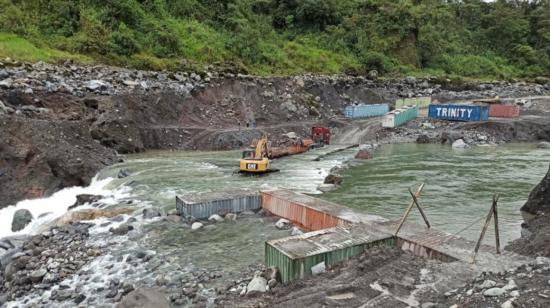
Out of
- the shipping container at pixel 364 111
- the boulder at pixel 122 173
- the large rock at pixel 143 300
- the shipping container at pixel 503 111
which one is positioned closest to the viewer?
the large rock at pixel 143 300

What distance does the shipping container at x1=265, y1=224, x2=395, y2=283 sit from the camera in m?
10.7

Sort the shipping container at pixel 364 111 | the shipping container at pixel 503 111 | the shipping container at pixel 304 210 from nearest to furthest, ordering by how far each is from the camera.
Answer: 1. the shipping container at pixel 304 210
2. the shipping container at pixel 503 111
3. the shipping container at pixel 364 111

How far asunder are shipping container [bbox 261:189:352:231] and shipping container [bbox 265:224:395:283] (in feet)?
5.94

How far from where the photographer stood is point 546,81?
72.6m

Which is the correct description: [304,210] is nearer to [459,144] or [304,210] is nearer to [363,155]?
[363,155]

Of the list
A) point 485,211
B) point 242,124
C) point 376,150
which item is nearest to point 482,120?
point 376,150

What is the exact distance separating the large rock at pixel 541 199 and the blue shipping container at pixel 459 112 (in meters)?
27.2

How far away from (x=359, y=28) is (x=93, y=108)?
1823 inches

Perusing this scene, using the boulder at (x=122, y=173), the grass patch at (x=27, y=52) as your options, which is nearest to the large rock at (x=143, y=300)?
the boulder at (x=122, y=173)

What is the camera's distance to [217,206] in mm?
17109

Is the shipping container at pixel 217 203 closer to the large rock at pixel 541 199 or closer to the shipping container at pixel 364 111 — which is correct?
the large rock at pixel 541 199

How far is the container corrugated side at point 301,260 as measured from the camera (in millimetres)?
10609

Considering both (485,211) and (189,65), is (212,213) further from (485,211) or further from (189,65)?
(189,65)

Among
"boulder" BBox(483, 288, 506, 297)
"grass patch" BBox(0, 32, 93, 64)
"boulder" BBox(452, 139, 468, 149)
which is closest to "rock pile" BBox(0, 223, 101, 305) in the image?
"boulder" BBox(483, 288, 506, 297)
